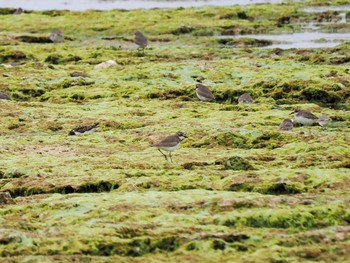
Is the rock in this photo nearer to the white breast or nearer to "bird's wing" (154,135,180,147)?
the white breast

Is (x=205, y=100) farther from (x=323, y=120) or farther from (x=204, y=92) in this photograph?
(x=323, y=120)

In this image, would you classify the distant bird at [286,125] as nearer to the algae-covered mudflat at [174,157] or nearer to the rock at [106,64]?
the algae-covered mudflat at [174,157]

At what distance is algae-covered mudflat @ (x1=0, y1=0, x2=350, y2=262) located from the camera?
11.9 m

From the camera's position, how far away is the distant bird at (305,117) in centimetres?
2041

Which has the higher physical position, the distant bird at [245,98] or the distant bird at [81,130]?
the distant bird at [81,130]

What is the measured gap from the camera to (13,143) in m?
19.4

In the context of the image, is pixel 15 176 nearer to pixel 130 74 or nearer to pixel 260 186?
pixel 260 186

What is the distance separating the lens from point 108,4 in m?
62.2

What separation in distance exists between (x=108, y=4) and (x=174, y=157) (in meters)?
45.8

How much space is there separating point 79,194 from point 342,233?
15.4 feet

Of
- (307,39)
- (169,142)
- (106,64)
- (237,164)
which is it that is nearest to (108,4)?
(307,39)

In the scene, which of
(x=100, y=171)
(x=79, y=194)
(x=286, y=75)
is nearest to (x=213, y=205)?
(x=79, y=194)

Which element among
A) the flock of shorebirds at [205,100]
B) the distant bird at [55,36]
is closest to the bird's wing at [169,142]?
the flock of shorebirds at [205,100]

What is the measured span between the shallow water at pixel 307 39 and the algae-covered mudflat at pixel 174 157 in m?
1.62
